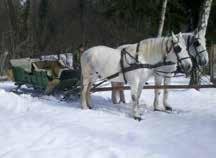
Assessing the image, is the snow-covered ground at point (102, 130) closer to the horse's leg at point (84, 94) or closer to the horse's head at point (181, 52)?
the horse's leg at point (84, 94)

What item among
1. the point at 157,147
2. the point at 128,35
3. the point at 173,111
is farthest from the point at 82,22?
the point at 157,147

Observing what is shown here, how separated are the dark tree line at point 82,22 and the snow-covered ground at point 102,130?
1096 centimetres

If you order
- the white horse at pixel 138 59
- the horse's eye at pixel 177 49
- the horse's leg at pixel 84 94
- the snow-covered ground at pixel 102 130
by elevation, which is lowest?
the snow-covered ground at pixel 102 130

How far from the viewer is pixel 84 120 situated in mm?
9391

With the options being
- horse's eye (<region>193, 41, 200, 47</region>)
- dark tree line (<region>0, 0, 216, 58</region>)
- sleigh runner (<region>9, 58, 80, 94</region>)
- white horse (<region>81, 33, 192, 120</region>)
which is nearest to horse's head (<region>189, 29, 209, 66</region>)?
horse's eye (<region>193, 41, 200, 47</region>)

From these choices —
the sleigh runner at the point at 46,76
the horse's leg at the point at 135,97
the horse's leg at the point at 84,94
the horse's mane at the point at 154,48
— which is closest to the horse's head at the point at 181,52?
the horse's mane at the point at 154,48

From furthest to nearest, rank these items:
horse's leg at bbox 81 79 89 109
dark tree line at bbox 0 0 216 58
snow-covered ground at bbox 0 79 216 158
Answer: dark tree line at bbox 0 0 216 58 → horse's leg at bbox 81 79 89 109 → snow-covered ground at bbox 0 79 216 158

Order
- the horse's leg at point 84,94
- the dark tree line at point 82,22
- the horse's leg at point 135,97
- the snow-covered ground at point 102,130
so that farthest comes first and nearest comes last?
the dark tree line at point 82,22 → the horse's leg at point 84,94 → the horse's leg at point 135,97 → the snow-covered ground at point 102,130

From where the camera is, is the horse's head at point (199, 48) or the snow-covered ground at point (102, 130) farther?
the horse's head at point (199, 48)

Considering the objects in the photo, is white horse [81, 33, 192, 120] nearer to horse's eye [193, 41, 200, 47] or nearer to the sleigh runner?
horse's eye [193, 41, 200, 47]

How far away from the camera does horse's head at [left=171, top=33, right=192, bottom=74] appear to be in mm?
9539

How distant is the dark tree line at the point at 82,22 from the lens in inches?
882

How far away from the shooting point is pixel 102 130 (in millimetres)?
8516

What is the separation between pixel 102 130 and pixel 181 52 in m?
2.26
